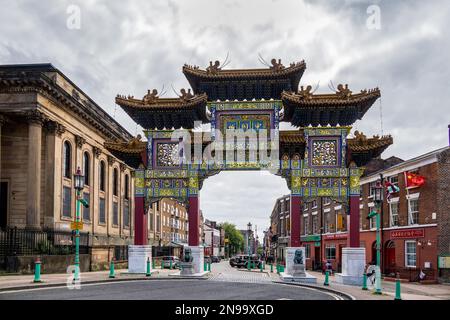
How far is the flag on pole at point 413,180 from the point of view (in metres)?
35.5

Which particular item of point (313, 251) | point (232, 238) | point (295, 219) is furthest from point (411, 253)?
point (232, 238)

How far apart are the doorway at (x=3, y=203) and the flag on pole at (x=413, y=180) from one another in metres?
30.0

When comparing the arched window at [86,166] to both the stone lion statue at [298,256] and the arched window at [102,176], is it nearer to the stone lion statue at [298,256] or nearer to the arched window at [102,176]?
the arched window at [102,176]

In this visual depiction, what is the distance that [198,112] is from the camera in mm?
31406

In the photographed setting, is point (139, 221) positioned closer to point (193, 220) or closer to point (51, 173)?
point (193, 220)

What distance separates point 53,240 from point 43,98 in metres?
10.5

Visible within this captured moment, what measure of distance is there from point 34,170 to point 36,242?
579cm

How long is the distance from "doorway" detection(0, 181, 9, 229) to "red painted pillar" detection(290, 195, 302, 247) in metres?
22.1

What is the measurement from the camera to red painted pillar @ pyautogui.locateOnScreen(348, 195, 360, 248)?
29281 millimetres

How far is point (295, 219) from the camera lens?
29.7 m

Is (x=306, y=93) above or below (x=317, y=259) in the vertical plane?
above

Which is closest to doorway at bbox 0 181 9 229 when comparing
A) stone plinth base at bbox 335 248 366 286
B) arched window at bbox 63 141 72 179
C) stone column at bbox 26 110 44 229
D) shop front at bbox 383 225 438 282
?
stone column at bbox 26 110 44 229
